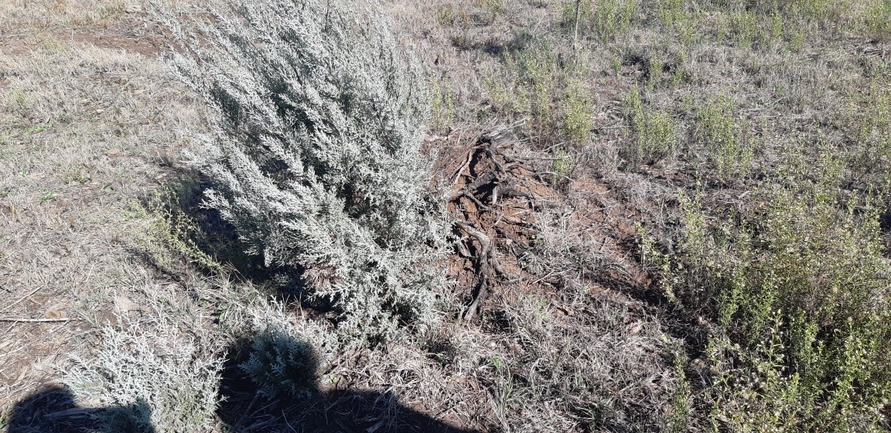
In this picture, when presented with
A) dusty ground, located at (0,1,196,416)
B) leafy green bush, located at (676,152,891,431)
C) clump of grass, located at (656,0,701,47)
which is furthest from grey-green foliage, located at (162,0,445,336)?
clump of grass, located at (656,0,701,47)

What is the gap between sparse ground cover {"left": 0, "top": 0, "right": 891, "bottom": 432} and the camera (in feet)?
8.64

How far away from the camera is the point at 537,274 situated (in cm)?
346

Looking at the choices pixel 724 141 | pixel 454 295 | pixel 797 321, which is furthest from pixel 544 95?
pixel 797 321

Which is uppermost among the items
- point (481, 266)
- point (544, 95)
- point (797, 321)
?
point (544, 95)

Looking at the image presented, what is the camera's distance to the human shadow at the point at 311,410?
2.71 metres

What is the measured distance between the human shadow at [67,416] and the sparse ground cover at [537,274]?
0.01 m

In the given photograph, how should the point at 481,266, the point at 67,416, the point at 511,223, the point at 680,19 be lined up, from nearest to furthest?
the point at 67,416, the point at 481,266, the point at 511,223, the point at 680,19

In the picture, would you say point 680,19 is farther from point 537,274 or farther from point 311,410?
point 311,410

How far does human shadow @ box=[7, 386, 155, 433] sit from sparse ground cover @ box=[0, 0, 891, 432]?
0.05 feet

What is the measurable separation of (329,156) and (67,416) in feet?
7.30

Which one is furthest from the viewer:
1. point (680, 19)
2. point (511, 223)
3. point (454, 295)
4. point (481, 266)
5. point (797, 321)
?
point (680, 19)

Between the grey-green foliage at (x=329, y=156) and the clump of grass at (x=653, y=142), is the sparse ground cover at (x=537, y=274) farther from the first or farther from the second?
the grey-green foliage at (x=329, y=156)

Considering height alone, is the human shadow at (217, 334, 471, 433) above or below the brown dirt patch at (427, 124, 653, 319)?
below

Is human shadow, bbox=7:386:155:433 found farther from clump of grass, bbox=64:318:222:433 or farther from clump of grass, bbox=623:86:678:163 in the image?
clump of grass, bbox=623:86:678:163
